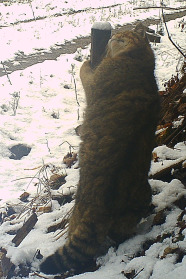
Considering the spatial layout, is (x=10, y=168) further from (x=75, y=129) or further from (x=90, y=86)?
(x=90, y=86)

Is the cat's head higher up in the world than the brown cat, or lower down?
higher up

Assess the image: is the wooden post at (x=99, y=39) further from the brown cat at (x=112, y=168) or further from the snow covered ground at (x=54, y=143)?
the snow covered ground at (x=54, y=143)

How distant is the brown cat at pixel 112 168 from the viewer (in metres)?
2.37

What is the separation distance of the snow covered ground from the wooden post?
121 centimetres

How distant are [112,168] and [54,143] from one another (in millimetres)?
3027

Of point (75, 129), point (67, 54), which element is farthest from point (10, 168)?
point (67, 54)

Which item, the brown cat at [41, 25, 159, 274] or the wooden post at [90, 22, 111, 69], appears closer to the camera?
the brown cat at [41, 25, 159, 274]

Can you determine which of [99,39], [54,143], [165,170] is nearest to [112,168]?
[165,170]

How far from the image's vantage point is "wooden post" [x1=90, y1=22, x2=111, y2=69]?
307cm

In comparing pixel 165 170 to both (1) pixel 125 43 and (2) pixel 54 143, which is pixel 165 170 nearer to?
(1) pixel 125 43

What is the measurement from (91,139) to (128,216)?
655mm

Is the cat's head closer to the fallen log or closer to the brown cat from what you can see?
the brown cat

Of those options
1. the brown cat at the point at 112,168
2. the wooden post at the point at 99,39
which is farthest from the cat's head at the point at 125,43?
the brown cat at the point at 112,168

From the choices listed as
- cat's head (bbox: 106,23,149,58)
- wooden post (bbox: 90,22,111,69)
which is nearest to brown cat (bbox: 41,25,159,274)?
cat's head (bbox: 106,23,149,58)
